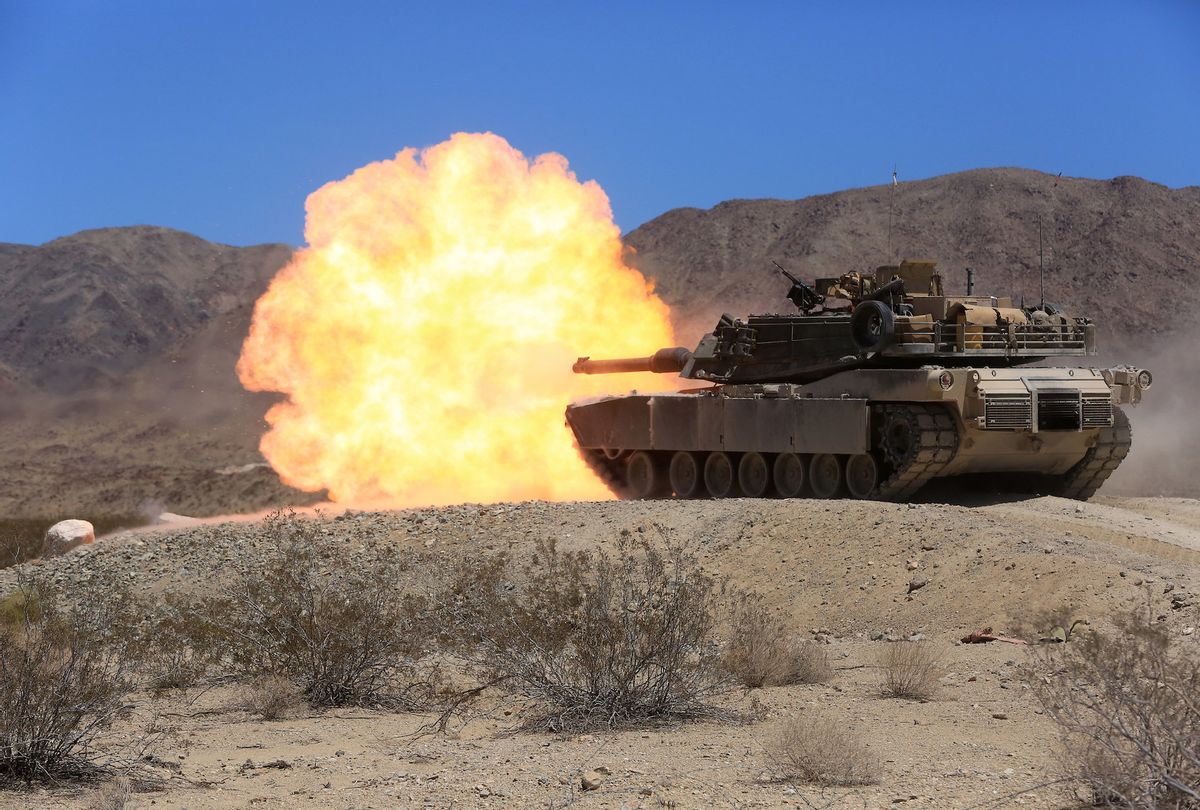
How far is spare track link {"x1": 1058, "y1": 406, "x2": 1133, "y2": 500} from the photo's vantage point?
22828 millimetres

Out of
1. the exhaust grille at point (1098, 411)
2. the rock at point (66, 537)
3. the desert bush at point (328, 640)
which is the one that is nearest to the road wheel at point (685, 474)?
the exhaust grille at point (1098, 411)

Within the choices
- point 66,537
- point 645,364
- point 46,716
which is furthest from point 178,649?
point 645,364

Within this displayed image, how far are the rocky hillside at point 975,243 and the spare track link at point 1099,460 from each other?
151 feet

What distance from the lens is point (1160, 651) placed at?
7.66 meters

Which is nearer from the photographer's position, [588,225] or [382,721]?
[382,721]

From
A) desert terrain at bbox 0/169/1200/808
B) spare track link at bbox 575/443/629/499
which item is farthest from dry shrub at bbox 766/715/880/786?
spare track link at bbox 575/443/629/499

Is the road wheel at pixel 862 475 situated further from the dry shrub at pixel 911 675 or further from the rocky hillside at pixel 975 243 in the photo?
the rocky hillside at pixel 975 243

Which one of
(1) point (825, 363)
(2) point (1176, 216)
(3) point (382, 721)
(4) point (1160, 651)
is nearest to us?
(4) point (1160, 651)

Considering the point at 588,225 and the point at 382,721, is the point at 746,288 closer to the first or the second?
the point at 588,225

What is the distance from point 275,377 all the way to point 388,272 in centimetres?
315

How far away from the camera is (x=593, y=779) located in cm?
846

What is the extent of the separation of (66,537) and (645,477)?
34.1 ft

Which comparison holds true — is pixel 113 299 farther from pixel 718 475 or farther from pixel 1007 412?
pixel 1007 412

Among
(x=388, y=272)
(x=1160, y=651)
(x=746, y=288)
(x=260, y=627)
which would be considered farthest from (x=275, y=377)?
(x=746, y=288)
